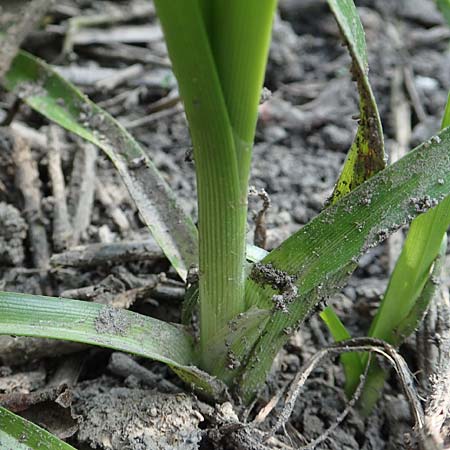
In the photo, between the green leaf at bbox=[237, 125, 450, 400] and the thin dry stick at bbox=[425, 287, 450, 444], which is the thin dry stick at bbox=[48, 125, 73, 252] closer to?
the green leaf at bbox=[237, 125, 450, 400]

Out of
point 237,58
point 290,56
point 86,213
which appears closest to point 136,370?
point 86,213

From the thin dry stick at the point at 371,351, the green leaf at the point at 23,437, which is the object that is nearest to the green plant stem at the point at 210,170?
the thin dry stick at the point at 371,351

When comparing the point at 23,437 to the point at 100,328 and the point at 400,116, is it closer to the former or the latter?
the point at 100,328

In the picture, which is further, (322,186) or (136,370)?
(322,186)

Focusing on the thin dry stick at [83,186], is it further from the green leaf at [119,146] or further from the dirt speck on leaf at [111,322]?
the dirt speck on leaf at [111,322]

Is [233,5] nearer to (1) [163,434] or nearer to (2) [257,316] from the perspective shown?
(2) [257,316]

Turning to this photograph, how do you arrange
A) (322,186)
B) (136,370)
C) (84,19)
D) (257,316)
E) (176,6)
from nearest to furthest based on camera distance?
1. (176,6)
2. (257,316)
3. (136,370)
4. (322,186)
5. (84,19)
